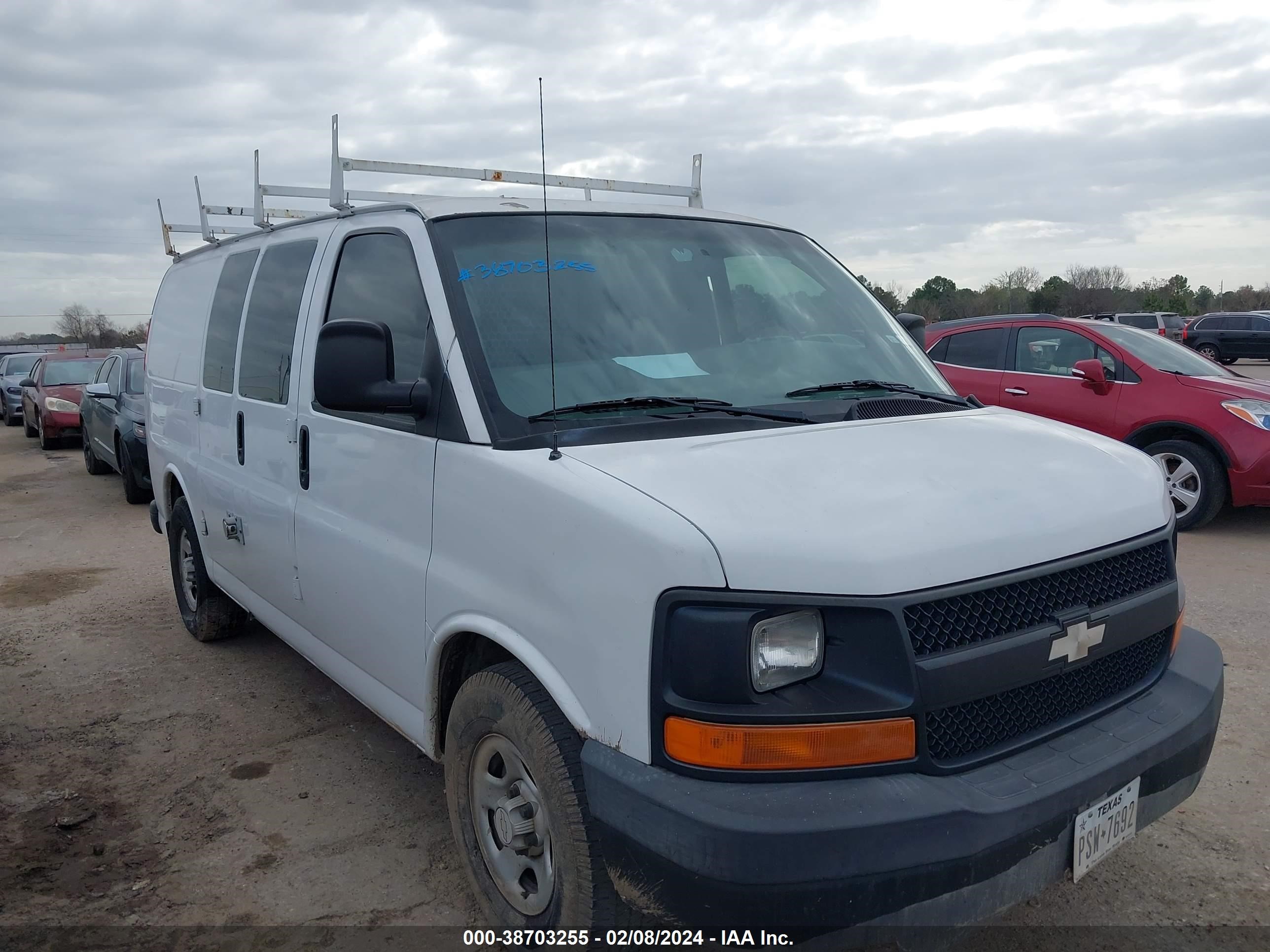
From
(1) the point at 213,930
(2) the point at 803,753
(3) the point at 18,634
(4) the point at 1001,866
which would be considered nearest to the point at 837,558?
(2) the point at 803,753

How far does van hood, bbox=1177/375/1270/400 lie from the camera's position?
7863mm

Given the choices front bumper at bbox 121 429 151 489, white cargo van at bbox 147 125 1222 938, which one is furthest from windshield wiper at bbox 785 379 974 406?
front bumper at bbox 121 429 151 489

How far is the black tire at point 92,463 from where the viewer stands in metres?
13.2

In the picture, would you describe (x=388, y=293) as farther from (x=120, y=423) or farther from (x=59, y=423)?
(x=59, y=423)

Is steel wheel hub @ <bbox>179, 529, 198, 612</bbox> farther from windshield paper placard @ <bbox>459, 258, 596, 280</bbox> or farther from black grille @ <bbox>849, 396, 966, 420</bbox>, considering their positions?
black grille @ <bbox>849, 396, 966, 420</bbox>

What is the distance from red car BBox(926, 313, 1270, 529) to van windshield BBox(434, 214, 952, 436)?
4.89 metres

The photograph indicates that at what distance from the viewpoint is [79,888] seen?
128 inches

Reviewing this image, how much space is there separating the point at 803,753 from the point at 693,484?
2.07 feet

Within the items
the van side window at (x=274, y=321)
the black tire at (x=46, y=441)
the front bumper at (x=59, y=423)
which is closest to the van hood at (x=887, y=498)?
the van side window at (x=274, y=321)

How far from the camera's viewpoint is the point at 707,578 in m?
2.07

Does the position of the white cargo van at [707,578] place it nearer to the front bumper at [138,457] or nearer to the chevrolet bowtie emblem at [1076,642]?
the chevrolet bowtie emblem at [1076,642]

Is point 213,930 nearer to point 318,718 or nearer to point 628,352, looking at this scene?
point 318,718

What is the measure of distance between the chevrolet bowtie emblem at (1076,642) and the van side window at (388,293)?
189 centimetres

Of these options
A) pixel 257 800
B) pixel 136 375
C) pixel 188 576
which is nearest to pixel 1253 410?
pixel 257 800
